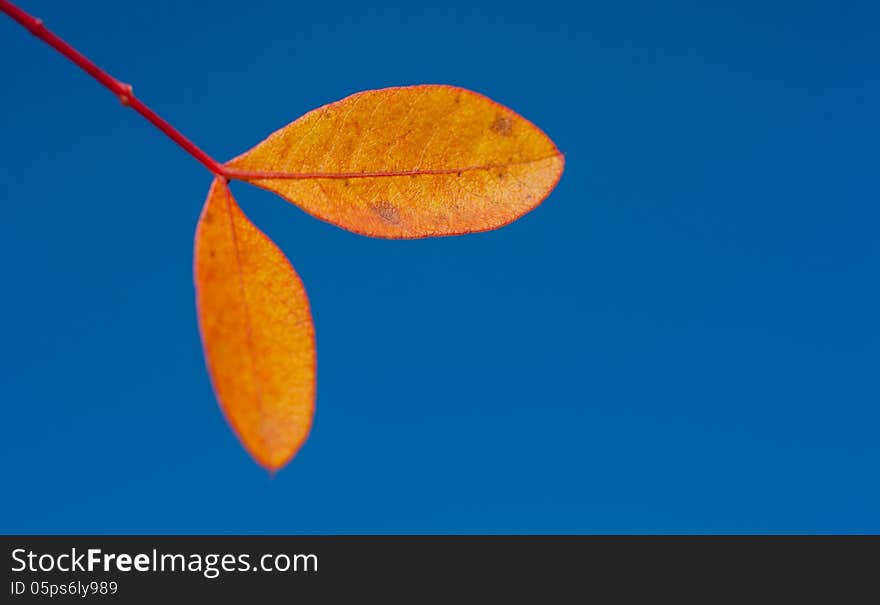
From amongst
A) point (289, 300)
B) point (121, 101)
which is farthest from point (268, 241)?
point (121, 101)

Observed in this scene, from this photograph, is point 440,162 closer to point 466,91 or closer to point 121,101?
point 466,91

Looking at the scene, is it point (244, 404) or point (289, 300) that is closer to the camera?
point (244, 404)

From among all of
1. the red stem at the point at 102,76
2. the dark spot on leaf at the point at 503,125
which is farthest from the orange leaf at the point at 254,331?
the dark spot on leaf at the point at 503,125

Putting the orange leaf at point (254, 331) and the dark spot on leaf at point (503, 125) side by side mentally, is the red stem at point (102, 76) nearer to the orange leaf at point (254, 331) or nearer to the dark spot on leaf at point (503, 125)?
the orange leaf at point (254, 331)

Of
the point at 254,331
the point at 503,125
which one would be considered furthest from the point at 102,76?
the point at 503,125

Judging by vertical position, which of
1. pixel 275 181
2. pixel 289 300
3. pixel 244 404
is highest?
pixel 275 181

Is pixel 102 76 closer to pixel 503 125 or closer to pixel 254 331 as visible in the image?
pixel 254 331
